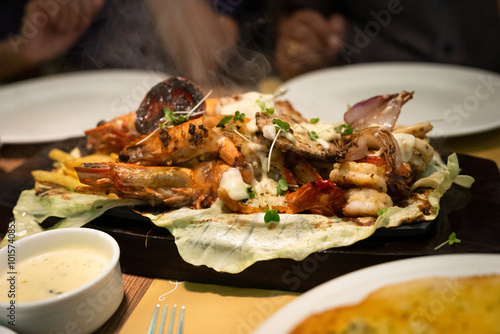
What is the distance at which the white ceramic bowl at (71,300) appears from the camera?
1.45 metres

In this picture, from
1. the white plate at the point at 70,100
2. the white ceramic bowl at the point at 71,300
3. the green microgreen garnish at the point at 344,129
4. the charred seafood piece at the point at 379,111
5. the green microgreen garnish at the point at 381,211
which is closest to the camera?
the white ceramic bowl at the point at 71,300

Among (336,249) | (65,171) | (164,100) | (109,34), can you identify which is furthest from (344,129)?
(109,34)

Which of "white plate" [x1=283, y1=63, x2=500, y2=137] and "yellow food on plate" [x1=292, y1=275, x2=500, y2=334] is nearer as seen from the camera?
"yellow food on plate" [x1=292, y1=275, x2=500, y2=334]

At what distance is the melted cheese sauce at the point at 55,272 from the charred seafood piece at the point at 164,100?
0.92 metres

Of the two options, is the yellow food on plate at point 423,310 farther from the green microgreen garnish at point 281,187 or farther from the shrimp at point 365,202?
the green microgreen garnish at point 281,187

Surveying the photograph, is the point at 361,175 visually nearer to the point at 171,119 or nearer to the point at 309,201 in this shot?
the point at 309,201

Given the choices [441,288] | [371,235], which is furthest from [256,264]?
[441,288]

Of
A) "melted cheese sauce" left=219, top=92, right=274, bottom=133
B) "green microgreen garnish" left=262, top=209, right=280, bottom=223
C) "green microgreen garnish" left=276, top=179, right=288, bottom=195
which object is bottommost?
"green microgreen garnish" left=262, top=209, right=280, bottom=223

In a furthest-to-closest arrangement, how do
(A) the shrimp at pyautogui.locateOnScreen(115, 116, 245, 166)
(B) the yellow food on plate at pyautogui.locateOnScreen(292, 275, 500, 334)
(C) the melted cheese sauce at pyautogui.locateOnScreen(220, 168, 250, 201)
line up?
(A) the shrimp at pyautogui.locateOnScreen(115, 116, 245, 166) → (C) the melted cheese sauce at pyautogui.locateOnScreen(220, 168, 250, 201) → (B) the yellow food on plate at pyautogui.locateOnScreen(292, 275, 500, 334)

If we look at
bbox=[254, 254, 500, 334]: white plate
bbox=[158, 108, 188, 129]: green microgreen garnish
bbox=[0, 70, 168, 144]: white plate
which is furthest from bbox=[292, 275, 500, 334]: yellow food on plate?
bbox=[0, 70, 168, 144]: white plate

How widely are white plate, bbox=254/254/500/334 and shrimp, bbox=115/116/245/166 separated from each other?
32.8 inches

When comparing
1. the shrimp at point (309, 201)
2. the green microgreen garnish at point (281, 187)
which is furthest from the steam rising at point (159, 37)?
the shrimp at point (309, 201)

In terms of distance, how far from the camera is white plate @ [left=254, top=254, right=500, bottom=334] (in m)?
1.37

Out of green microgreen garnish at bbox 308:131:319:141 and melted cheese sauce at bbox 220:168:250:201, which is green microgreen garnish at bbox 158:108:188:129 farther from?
green microgreen garnish at bbox 308:131:319:141
